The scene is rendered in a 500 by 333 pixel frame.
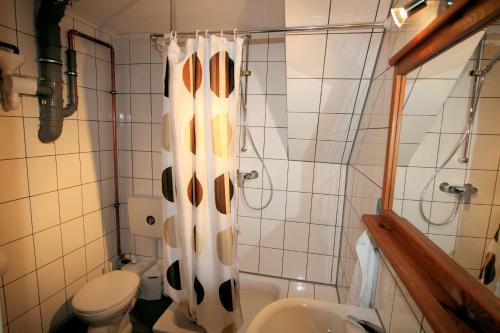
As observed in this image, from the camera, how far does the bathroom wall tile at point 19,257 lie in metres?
1.42

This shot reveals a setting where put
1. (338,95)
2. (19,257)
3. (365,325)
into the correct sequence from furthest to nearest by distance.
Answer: (19,257) → (338,95) → (365,325)

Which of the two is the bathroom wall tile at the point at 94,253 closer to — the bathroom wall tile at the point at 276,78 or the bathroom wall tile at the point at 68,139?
the bathroom wall tile at the point at 68,139

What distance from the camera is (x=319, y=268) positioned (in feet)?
6.35

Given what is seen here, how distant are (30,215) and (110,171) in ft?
2.28

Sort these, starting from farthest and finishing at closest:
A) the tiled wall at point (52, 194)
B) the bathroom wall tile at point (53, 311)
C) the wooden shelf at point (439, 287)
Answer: the bathroom wall tile at point (53, 311) → the tiled wall at point (52, 194) → the wooden shelf at point (439, 287)

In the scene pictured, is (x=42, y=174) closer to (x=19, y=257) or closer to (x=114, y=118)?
(x=19, y=257)

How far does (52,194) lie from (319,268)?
212 cm

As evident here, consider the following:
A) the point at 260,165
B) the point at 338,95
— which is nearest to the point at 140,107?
the point at 260,165

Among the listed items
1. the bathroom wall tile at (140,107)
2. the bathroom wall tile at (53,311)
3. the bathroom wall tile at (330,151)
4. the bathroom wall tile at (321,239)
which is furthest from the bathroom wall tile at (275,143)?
the bathroom wall tile at (53,311)

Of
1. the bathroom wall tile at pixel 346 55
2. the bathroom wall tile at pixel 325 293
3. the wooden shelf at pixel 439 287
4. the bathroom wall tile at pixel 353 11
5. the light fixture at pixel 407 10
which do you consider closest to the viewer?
the wooden shelf at pixel 439 287

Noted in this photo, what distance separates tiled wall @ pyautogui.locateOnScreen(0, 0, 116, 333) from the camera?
55.8 inches

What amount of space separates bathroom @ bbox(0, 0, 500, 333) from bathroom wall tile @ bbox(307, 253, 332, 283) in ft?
0.05

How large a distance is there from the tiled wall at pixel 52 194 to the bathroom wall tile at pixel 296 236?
5.41ft

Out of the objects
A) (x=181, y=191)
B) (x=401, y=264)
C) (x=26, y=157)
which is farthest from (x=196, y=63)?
(x=401, y=264)
